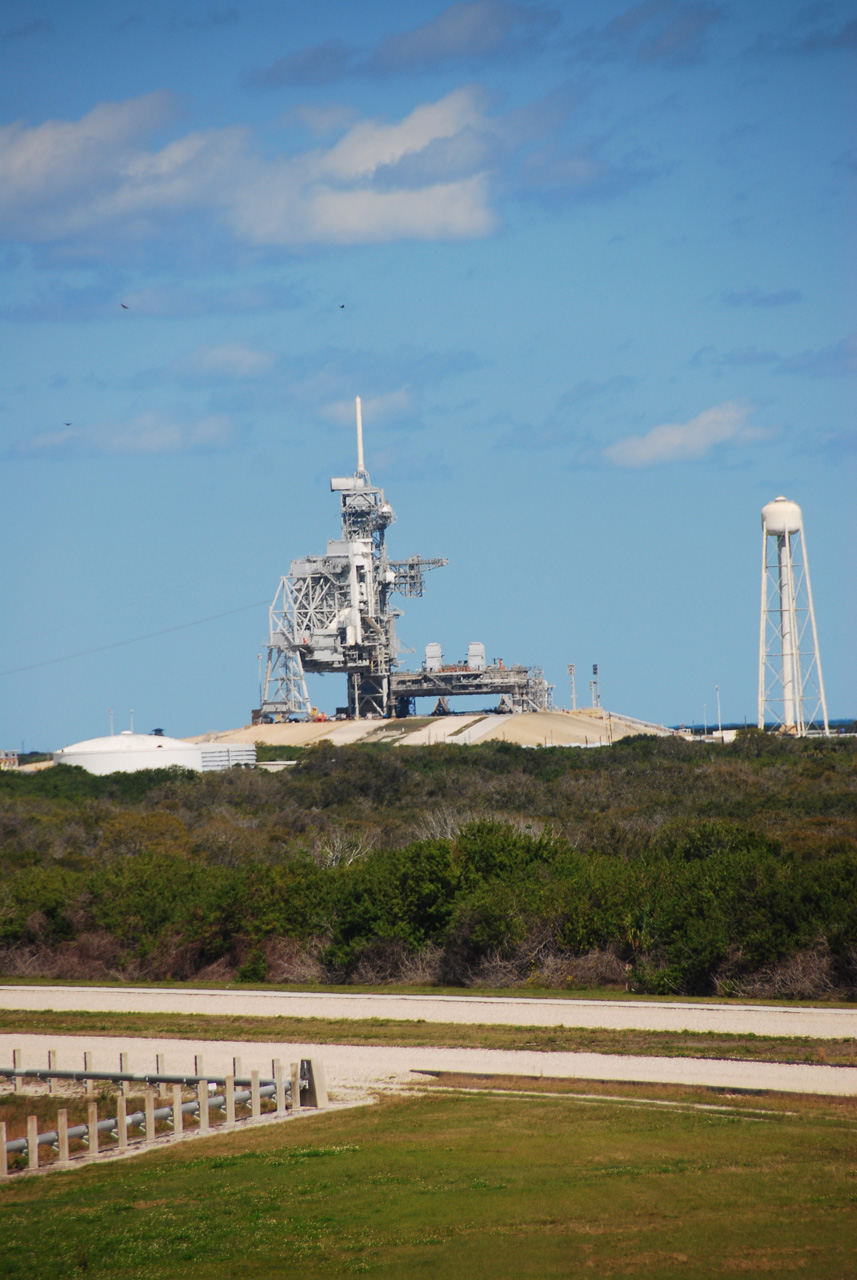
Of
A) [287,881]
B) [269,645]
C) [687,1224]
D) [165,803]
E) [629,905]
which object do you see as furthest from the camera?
[269,645]

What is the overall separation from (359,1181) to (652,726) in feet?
289

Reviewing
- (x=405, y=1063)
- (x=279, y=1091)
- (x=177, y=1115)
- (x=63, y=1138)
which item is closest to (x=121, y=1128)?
(x=177, y=1115)

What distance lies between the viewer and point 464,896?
25422 mm

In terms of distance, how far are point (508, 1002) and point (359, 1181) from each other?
10234 mm

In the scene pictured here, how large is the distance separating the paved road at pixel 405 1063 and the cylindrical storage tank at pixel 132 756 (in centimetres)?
4984

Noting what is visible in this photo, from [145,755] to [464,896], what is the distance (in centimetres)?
4643

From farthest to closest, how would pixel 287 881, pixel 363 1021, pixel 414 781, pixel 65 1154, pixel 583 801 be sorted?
pixel 414 781, pixel 583 801, pixel 287 881, pixel 363 1021, pixel 65 1154

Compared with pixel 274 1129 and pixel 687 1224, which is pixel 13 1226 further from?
pixel 687 1224

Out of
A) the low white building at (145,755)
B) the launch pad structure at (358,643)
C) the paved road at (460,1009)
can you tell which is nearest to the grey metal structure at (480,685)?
the launch pad structure at (358,643)

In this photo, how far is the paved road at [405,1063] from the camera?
1425 cm

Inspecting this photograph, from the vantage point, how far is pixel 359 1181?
35.6ft

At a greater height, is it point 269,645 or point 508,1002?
point 269,645

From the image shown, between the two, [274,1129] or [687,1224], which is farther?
[274,1129]

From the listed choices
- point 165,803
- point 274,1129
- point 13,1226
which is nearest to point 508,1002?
point 274,1129
